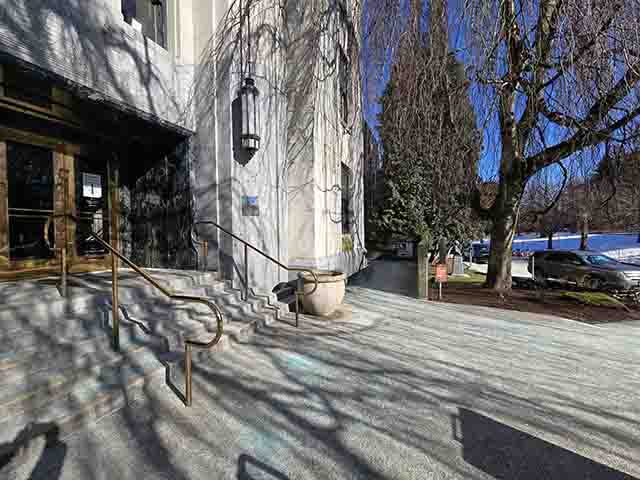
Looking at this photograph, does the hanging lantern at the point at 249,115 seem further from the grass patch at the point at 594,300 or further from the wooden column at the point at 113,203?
the grass patch at the point at 594,300

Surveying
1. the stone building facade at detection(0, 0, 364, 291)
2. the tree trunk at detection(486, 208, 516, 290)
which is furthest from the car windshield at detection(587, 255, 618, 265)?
the stone building facade at detection(0, 0, 364, 291)

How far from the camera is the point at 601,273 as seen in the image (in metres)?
11.5

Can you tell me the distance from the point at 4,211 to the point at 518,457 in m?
6.63

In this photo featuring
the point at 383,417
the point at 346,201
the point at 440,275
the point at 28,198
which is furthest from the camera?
the point at 346,201

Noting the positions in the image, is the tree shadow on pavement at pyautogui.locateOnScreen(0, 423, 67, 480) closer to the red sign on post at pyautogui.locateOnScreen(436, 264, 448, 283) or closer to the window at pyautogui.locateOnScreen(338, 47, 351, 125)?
the red sign on post at pyautogui.locateOnScreen(436, 264, 448, 283)

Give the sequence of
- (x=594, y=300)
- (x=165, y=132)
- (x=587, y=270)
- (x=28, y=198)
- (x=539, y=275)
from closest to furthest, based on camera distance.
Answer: (x=28, y=198), (x=165, y=132), (x=594, y=300), (x=587, y=270), (x=539, y=275)

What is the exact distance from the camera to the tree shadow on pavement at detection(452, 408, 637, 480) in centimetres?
224

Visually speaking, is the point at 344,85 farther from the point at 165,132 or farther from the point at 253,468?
the point at 253,468

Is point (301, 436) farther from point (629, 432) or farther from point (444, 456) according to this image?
point (629, 432)

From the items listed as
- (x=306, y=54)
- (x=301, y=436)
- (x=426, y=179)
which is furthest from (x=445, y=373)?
(x=426, y=179)

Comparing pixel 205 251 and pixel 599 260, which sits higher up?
pixel 205 251

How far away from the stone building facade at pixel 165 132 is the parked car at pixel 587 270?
27.1ft

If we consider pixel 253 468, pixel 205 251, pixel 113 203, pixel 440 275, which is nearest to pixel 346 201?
pixel 440 275

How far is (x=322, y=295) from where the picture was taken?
20.0 ft
